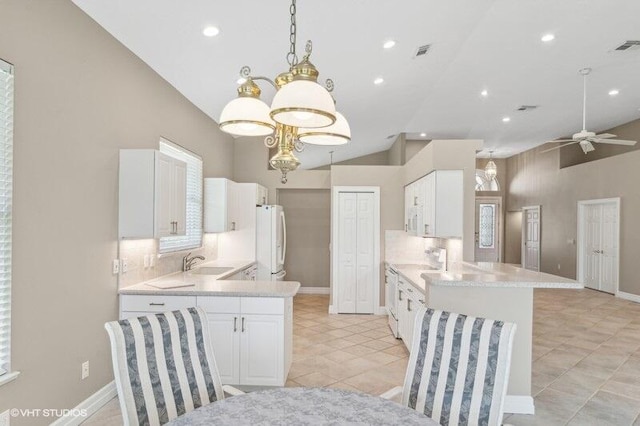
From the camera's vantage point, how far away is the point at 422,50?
419 centimetres

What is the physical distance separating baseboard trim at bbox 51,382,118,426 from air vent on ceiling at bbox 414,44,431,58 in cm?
427

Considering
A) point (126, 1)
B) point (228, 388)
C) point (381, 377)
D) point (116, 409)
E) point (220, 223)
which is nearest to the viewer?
point (228, 388)

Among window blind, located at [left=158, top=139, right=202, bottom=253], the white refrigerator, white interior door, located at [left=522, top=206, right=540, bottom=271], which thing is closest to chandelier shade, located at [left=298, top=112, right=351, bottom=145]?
window blind, located at [left=158, top=139, right=202, bottom=253]

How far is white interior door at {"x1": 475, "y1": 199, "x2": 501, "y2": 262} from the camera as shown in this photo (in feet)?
39.3

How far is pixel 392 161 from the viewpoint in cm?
874

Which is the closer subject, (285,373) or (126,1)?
(126,1)

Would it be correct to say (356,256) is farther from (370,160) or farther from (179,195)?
(370,160)

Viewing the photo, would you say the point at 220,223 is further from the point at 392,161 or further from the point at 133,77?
the point at 392,161

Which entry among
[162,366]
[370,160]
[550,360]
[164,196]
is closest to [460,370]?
[162,366]

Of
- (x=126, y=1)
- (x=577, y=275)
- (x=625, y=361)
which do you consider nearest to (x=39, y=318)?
(x=126, y=1)

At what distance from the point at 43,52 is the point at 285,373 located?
291 centimetres

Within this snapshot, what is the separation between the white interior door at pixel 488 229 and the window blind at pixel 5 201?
11.7 metres

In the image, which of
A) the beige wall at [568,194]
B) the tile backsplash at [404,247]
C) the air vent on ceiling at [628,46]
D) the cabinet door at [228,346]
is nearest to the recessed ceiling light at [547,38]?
the air vent on ceiling at [628,46]

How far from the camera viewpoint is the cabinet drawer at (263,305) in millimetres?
3260
